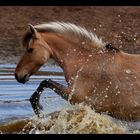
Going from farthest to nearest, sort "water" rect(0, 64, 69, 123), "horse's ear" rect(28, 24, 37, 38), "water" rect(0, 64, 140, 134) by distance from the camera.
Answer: "water" rect(0, 64, 69, 123) < "horse's ear" rect(28, 24, 37, 38) < "water" rect(0, 64, 140, 134)

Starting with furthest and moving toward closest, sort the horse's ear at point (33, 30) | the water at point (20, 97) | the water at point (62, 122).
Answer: the water at point (20, 97) → the horse's ear at point (33, 30) → the water at point (62, 122)

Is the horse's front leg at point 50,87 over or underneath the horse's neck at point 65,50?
underneath

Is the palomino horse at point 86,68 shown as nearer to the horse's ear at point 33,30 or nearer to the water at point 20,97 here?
the horse's ear at point 33,30

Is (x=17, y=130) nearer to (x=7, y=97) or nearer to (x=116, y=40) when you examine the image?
(x=7, y=97)

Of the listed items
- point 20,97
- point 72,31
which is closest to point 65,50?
point 72,31

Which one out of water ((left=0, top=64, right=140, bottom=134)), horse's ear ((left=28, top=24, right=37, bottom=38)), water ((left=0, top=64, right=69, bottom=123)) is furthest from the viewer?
water ((left=0, top=64, right=69, bottom=123))

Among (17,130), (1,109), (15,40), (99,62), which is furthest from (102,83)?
(15,40)

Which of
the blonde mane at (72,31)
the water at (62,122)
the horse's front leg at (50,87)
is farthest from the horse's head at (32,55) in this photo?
the water at (62,122)

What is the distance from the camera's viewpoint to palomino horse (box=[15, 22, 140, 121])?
19.6 feet

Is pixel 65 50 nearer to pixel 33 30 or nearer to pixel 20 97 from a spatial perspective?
pixel 33 30

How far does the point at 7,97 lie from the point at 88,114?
262 centimetres

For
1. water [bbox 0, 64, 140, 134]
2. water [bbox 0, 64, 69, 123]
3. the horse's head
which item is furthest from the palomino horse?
water [bbox 0, 64, 69, 123]

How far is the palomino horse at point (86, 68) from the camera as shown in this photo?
599 cm

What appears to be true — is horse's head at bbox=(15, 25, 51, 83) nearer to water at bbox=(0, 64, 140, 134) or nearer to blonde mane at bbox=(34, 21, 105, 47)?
blonde mane at bbox=(34, 21, 105, 47)
